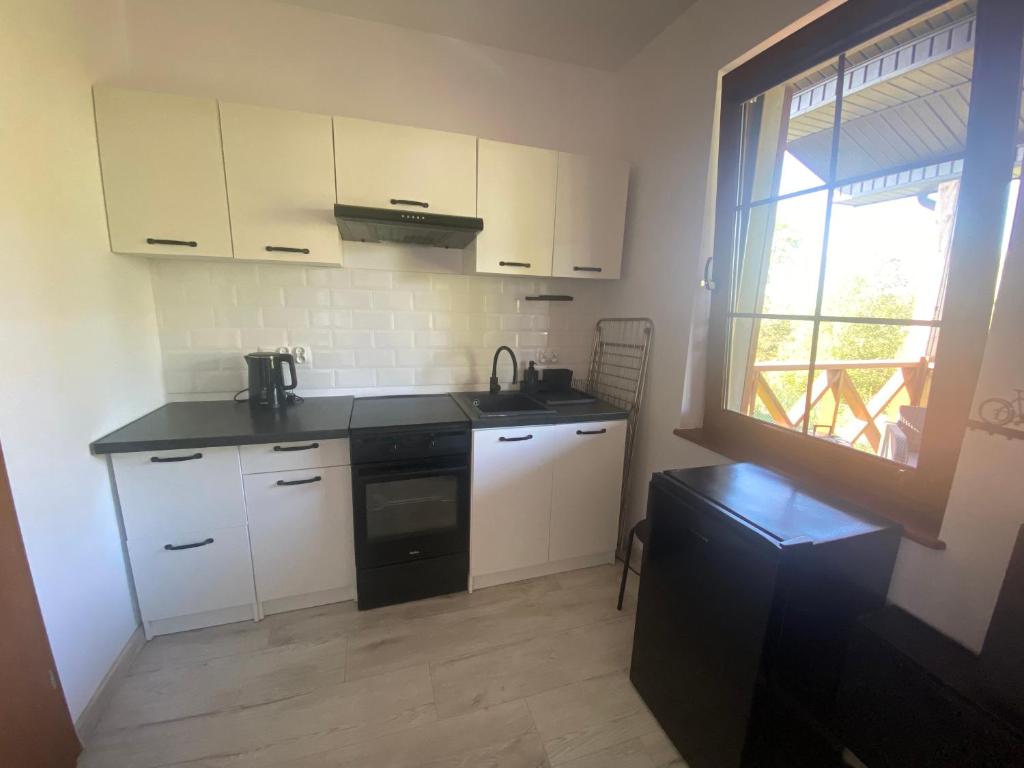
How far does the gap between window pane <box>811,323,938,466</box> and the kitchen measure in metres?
0.04

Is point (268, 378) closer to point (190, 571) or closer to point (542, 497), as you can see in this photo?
point (190, 571)

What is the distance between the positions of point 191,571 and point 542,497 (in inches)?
61.0

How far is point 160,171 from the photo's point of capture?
1.62 meters

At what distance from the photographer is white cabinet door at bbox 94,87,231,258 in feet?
5.15

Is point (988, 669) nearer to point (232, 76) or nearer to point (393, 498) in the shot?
point (393, 498)

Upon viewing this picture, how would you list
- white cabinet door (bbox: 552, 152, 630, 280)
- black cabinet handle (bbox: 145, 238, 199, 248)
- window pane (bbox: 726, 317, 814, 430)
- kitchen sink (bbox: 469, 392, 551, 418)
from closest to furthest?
window pane (bbox: 726, 317, 814, 430) → black cabinet handle (bbox: 145, 238, 199, 248) → white cabinet door (bbox: 552, 152, 630, 280) → kitchen sink (bbox: 469, 392, 551, 418)

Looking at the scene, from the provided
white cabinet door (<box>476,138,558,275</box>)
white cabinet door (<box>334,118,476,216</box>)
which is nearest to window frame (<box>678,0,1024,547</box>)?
white cabinet door (<box>476,138,558,275</box>)

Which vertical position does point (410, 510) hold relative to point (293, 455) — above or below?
below

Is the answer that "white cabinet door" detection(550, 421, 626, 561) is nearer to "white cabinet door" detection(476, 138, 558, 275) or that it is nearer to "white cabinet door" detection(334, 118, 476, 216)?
"white cabinet door" detection(476, 138, 558, 275)

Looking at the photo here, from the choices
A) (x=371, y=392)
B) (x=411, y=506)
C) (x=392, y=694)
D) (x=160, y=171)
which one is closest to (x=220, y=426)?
(x=371, y=392)

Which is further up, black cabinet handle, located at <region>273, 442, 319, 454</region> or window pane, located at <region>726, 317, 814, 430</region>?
window pane, located at <region>726, 317, 814, 430</region>

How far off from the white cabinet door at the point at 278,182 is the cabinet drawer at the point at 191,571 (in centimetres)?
121

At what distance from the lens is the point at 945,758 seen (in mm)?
821

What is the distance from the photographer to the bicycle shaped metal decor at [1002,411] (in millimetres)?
940
